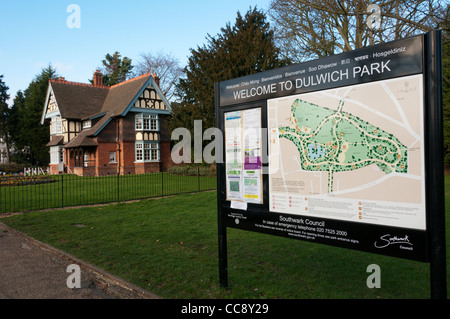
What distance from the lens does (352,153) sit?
11.2ft

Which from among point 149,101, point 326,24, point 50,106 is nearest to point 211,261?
point 326,24

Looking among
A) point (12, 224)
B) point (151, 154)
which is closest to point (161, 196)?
point (12, 224)

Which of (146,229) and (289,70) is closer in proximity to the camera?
(289,70)

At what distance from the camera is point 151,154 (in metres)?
34.3

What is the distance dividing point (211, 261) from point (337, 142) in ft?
10.7

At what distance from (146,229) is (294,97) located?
18.9ft

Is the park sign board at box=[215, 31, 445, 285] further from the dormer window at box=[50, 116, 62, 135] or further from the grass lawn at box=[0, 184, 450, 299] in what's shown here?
the dormer window at box=[50, 116, 62, 135]

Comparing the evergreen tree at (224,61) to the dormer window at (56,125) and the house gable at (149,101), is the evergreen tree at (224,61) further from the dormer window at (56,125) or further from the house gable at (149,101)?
the dormer window at (56,125)

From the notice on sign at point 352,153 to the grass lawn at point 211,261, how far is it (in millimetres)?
1357

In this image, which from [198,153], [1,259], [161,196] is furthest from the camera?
[198,153]

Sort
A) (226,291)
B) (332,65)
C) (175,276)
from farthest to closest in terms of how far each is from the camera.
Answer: (175,276)
(226,291)
(332,65)

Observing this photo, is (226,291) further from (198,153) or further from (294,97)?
(198,153)

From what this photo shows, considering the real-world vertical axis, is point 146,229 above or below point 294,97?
below
